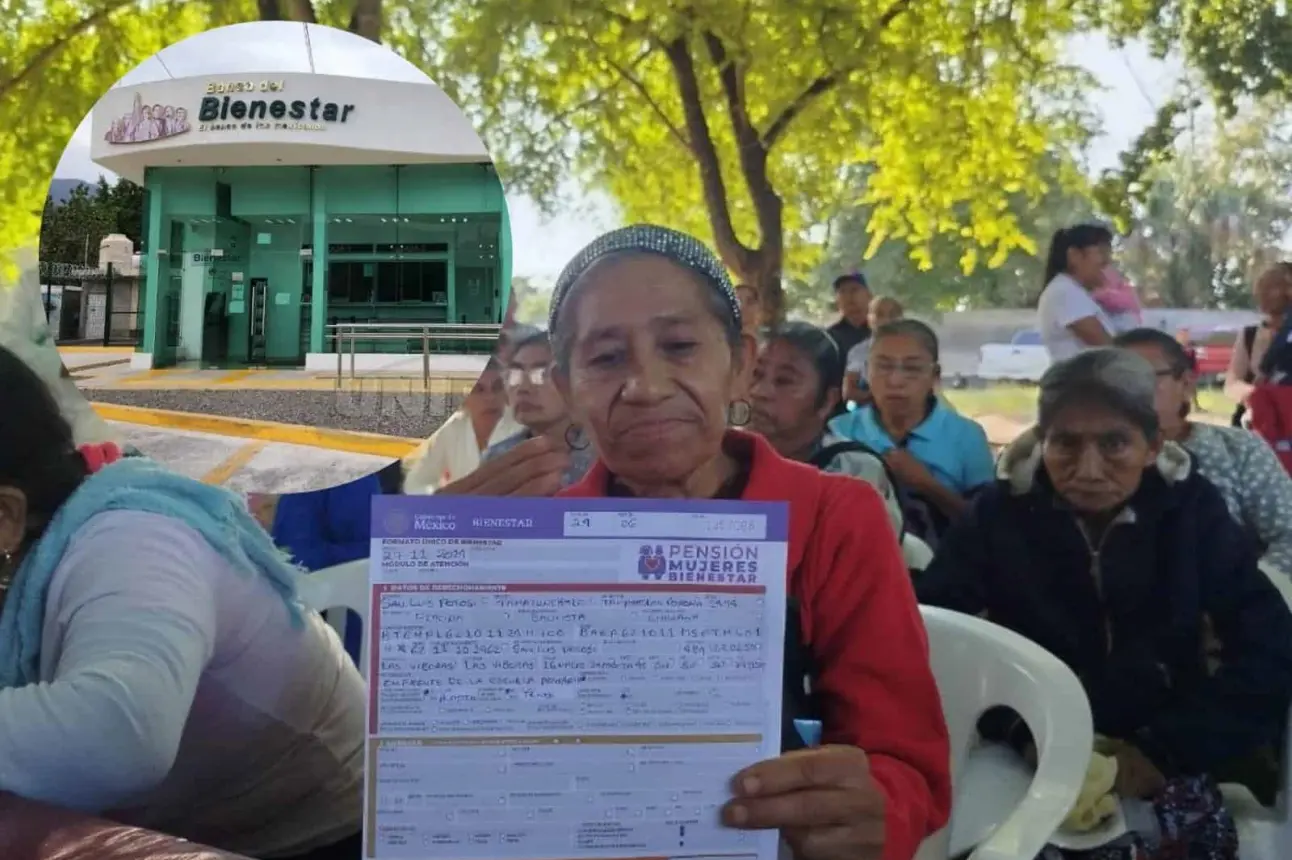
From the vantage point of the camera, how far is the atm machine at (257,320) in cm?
150

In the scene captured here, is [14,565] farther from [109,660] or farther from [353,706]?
[353,706]

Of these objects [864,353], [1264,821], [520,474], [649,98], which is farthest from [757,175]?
[1264,821]

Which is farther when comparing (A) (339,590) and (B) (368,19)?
(A) (339,590)

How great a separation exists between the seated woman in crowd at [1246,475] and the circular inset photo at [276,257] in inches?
36.8

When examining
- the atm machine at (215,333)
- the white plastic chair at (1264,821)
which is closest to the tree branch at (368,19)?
the atm machine at (215,333)

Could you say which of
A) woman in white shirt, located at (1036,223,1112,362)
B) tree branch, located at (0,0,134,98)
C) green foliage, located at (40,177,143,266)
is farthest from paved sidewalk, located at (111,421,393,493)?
woman in white shirt, located at (1036,223,1112,362)

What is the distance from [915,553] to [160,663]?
103 centimetres

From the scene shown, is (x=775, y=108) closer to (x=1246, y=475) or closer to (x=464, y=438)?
(x=464, y=438)

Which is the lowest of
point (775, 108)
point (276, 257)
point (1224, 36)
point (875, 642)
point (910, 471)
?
point (875, 642)

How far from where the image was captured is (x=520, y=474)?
145cm

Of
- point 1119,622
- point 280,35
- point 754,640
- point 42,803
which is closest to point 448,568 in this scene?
point 754,640

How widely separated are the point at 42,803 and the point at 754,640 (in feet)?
3.17

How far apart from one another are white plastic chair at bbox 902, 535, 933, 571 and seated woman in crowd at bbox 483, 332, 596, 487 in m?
0.45

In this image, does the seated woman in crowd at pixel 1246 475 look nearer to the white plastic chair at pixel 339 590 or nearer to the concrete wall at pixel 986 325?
the concrete wall at pixel 986 325
